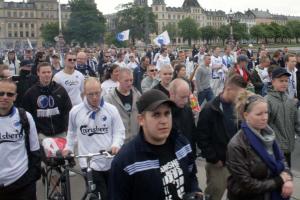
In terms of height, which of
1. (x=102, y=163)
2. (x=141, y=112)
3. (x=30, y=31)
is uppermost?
(x=30, y=31)

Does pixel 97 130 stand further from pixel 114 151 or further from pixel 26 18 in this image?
pixel 26 18

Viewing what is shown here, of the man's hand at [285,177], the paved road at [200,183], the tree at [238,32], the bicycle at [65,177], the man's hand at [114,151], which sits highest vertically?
the tree at [238,32]

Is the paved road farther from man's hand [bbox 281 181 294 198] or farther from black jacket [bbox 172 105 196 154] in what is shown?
man's hand [bbox 281 181 294 198]

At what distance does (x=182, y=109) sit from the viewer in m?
5.38

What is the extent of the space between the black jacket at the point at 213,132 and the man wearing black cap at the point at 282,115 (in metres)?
0.76

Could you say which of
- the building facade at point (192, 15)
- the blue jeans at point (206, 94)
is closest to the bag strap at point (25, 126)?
the blue jeans at point (206, 94)

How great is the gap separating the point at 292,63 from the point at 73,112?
672cm

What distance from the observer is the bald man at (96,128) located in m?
5.17

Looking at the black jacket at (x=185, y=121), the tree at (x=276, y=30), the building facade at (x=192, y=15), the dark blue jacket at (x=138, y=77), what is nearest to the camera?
the black jacket at (x=185, y=121)

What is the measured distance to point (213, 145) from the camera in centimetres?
527

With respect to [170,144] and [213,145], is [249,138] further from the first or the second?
[213,145]

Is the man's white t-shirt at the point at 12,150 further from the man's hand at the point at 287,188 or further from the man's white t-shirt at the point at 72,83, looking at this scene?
the man's white t-shirt at the point at 72,83

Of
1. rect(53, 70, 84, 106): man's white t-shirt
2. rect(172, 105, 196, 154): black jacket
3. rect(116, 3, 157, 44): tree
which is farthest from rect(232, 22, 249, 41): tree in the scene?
rect(172, 105, 196, 154): black jacket

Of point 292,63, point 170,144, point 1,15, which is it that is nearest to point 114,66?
point 292,63
